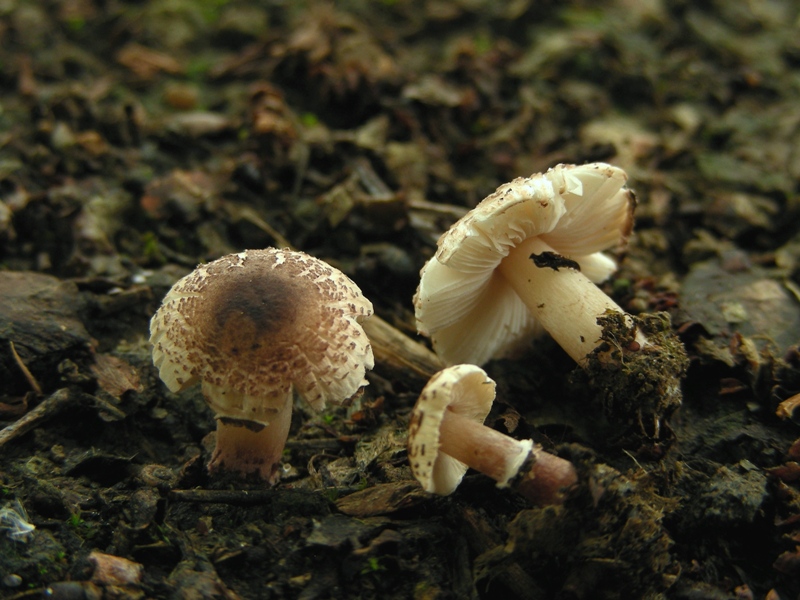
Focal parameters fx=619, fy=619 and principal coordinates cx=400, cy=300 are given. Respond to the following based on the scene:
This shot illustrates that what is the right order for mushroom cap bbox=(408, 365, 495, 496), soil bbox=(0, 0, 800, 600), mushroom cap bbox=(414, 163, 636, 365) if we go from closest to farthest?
mushroom cap bbox=(408, 365, 495, 496) < soil bbox=(0, 0, 800, 600) < mushroom cap bbox=(414, 163, 636, 365)

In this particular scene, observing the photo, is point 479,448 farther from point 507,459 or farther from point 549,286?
point 549,286

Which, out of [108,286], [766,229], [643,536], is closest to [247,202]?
[108,286]

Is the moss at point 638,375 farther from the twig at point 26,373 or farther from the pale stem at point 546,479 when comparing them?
the twig at point 26,373

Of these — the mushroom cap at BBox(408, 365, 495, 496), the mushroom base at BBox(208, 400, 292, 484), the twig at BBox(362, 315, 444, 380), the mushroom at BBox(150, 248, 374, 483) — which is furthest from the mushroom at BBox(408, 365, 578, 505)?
the twig at BBox(362, 315, 444, 380)

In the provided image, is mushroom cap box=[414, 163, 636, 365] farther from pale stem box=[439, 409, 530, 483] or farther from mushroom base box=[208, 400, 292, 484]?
mushroom base box=[208, 400, 292, 484]

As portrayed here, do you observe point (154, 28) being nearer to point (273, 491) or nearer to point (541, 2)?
point (541, 2)

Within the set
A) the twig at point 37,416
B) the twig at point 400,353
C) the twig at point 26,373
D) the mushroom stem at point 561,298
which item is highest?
the mushroom stem at point 561,298

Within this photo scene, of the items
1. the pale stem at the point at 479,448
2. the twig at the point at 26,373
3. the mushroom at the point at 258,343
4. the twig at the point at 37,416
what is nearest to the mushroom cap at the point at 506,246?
the mushroom at the point at 258,343
